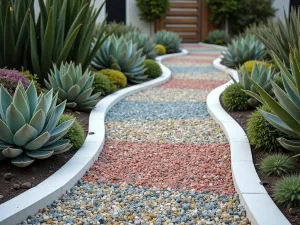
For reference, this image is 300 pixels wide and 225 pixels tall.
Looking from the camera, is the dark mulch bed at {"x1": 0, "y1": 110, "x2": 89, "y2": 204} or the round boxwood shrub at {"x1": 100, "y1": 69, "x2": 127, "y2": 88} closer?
the dark mulch bed at {"x1": 0, "y1": 110, "x2": 89, "y2": 204}

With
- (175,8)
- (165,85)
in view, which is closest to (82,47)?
(165,85)

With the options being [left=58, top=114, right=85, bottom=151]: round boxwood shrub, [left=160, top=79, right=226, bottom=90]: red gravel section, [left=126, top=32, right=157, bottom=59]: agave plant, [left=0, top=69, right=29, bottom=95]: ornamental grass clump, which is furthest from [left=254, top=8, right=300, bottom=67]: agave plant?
[left=126, top=32, right=157, bottom=59]: agave plant

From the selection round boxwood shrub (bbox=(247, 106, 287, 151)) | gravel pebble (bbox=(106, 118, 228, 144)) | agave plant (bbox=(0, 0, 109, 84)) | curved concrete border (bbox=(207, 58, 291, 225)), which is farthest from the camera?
agave plant (bbox=(0, 0, 109, 84))

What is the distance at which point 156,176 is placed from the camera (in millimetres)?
3980

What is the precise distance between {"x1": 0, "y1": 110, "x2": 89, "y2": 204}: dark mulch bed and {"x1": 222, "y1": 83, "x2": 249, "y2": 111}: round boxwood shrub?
259cm

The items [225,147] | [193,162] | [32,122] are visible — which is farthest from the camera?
[225,147]

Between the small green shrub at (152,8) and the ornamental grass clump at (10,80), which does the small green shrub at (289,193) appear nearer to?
the ornamental grass clump at (10,80)

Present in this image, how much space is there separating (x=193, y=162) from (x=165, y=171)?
364 mm

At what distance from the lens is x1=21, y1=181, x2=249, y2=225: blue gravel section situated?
3127 mm

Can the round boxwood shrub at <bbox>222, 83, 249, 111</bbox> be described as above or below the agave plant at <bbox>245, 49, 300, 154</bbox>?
below

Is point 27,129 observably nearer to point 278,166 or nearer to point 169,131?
point 278,166

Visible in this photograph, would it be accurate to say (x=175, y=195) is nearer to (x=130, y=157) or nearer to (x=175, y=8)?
(x=130, y=157)

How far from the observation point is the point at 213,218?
3174 mm

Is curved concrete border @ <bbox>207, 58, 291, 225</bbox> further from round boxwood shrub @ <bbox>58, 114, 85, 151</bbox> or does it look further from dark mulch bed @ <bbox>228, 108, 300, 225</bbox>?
round boxwood shrub @ <bbox>58, 114, 85, 151</bbox>
